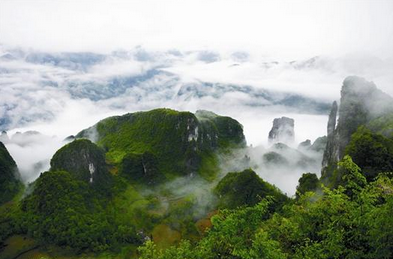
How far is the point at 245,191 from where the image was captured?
6156 inches

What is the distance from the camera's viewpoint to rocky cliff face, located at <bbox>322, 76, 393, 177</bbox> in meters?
147

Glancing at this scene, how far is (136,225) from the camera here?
155 metres

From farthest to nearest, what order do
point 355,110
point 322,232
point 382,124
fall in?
point 355,110 → point 382,124 → point 322,232

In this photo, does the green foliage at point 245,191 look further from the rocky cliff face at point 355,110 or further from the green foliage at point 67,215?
the green foliage at point 67,215

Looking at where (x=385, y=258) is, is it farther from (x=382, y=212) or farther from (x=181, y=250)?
(x=181, y=250)

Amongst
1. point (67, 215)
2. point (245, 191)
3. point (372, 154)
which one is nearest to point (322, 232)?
point (372, 154)

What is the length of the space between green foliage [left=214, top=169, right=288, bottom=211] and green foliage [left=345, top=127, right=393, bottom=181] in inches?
2298

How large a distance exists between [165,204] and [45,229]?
5614 centimetres

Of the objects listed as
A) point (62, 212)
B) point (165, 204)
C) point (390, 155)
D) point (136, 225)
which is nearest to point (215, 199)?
point (165, 204)

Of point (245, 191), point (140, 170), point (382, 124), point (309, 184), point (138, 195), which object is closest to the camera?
point (309, 184)

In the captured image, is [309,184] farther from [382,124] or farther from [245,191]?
[382,124]

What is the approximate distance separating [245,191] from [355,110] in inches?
2416

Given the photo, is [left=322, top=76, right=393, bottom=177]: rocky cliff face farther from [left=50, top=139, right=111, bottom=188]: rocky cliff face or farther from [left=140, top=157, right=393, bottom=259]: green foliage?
[left=140, top=157, right=393, bottom=259]: green foliage

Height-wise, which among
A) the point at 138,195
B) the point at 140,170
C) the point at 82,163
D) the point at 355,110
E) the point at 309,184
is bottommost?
the point at 138,195
